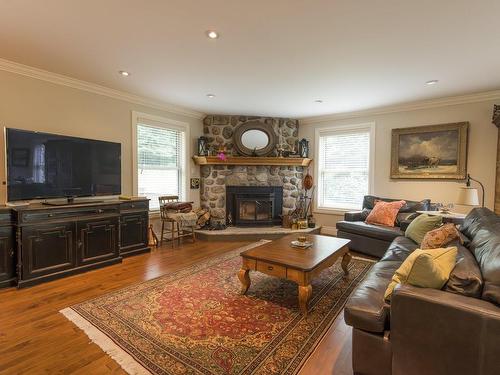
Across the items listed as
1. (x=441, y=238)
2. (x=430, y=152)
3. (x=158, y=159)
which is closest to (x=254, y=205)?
(x=158, y=159)

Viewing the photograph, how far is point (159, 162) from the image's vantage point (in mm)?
5004

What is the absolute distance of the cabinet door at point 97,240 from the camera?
3.35 meters

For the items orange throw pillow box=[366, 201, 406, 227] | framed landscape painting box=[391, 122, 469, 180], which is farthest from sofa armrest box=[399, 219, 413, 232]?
framed landscape painting box=[391, 122, 469, 180]

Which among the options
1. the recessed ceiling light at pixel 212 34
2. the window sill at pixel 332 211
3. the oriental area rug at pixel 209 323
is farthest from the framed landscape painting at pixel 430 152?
the recessed ceiling light at pixel 212 34

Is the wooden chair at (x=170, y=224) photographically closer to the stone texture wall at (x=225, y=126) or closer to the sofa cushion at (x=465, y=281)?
the stone texture wall at (x=225, y=126)

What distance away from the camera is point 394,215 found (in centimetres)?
423

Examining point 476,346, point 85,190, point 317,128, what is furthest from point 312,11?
point 317,128

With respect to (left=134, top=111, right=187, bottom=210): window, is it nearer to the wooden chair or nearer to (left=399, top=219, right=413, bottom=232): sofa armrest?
the wooden chair

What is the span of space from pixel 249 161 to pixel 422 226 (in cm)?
331

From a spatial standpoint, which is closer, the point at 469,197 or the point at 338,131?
the point at 469,197

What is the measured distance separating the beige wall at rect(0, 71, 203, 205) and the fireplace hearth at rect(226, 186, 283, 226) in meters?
2.09

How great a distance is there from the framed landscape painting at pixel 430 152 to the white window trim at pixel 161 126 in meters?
3.94

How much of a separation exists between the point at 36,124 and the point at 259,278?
11.3ft

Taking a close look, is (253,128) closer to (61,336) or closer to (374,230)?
(374,230)
